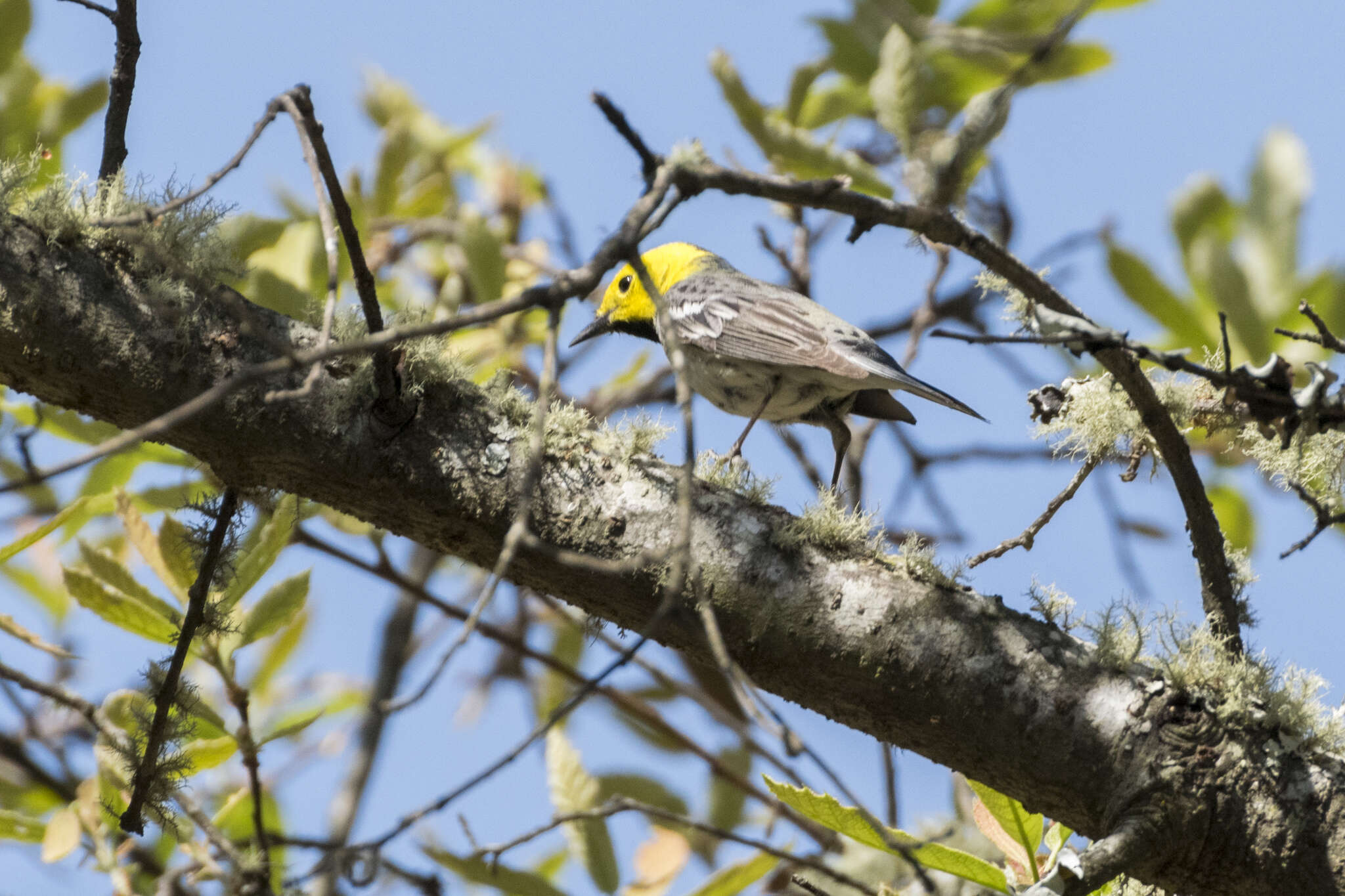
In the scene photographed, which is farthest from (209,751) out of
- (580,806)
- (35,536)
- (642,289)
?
(642,289)

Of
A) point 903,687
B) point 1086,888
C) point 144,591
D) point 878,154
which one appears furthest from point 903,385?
point 144,591

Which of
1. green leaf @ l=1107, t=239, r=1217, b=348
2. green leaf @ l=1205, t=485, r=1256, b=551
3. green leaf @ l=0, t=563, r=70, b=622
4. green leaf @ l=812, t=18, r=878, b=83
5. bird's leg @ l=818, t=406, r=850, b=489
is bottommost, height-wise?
green leaf @ l=0, t=563, r=70, b=622

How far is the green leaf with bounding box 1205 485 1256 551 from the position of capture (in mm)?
3994

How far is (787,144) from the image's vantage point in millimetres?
3549

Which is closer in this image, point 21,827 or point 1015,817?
point 1015,817

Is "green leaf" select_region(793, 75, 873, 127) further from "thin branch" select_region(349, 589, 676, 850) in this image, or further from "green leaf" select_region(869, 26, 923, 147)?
"thin branch" select_region(349, 589, 676, 850)

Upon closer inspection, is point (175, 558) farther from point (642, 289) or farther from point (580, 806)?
point (642, 289)

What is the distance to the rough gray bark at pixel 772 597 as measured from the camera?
252 cm

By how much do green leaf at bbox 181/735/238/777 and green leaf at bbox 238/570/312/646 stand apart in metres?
0.27

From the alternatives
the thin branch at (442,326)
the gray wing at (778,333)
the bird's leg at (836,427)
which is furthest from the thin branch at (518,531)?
the bird's leg at (836,427)

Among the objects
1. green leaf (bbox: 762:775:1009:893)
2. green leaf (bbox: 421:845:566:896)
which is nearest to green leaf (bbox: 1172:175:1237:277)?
green leaf (bbox: 762:775:1009:893)

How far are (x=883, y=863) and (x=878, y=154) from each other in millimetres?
2632

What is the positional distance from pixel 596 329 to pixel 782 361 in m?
1.92

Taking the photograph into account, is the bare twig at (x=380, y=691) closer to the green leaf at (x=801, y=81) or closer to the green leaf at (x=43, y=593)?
the green leaf at (x=43, y=593)
